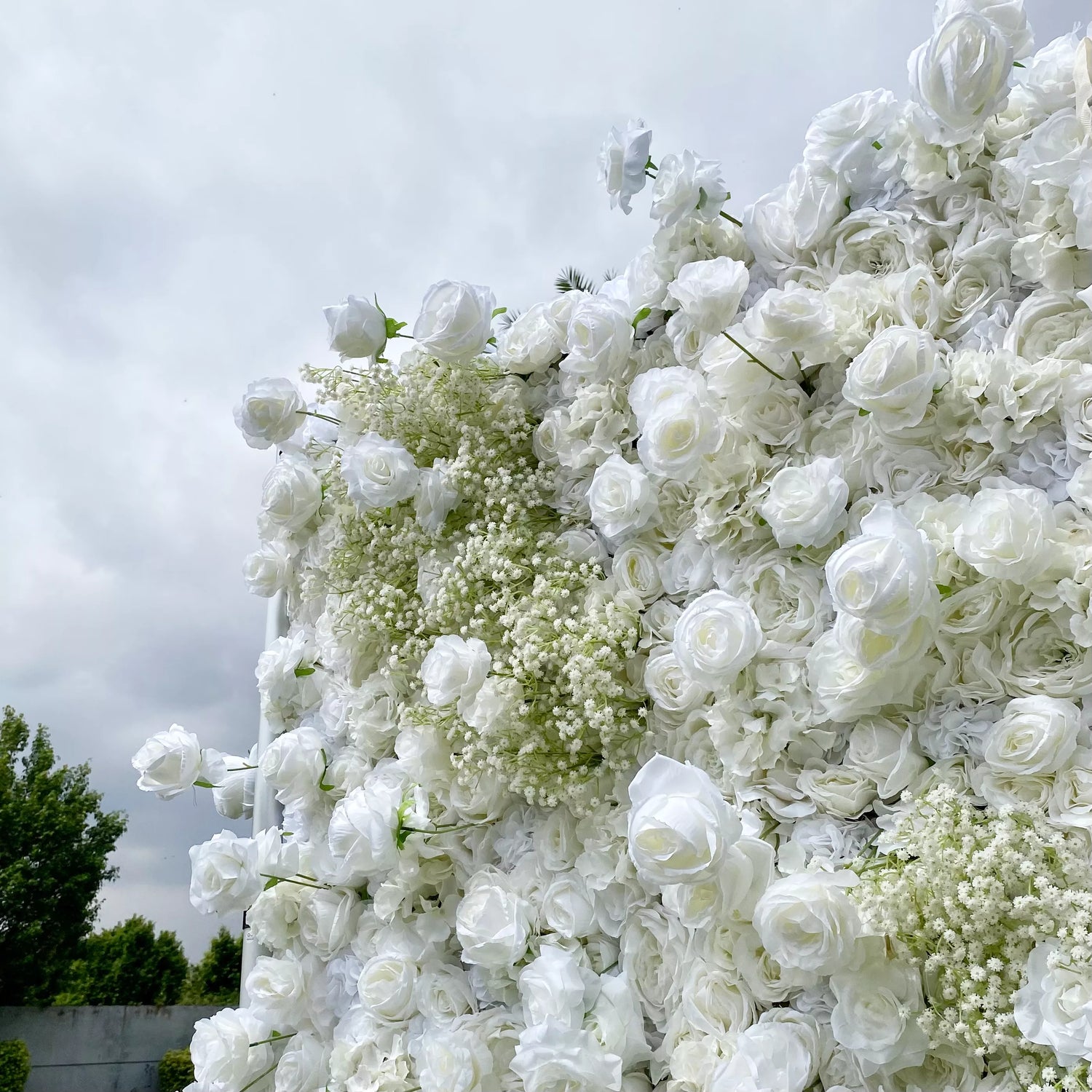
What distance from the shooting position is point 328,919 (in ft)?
6.23

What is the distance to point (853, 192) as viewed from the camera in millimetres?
1475

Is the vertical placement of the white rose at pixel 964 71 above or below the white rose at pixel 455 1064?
above

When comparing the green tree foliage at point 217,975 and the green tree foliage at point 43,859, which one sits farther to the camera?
the green tree foliage at point 217,975

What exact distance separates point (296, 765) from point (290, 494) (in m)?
0.61

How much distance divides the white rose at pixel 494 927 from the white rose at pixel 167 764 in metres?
0.82

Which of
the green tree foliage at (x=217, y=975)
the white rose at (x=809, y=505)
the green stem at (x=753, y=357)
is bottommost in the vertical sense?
the green tree foliage at (x=217, y=975)

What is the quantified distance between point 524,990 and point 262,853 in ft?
2.42

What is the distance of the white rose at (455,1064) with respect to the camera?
152cm

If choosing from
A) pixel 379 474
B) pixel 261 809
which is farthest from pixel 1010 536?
pixel 261 809

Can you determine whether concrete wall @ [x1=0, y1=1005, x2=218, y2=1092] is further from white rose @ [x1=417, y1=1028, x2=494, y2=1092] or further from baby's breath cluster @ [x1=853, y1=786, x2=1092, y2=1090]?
baby's breath cluster @ [x1=853, y1=786, x2=1092, y2=1090]

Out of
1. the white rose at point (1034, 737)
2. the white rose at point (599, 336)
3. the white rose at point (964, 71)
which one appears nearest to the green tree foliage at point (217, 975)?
the white rose at point (599, 336)

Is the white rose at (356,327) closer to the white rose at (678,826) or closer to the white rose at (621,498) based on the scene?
the white rose at (621,498)

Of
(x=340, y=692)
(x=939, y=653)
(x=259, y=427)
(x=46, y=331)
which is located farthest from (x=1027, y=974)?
(x=46, y=331)

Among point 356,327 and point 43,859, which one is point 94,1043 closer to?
point 43,859
